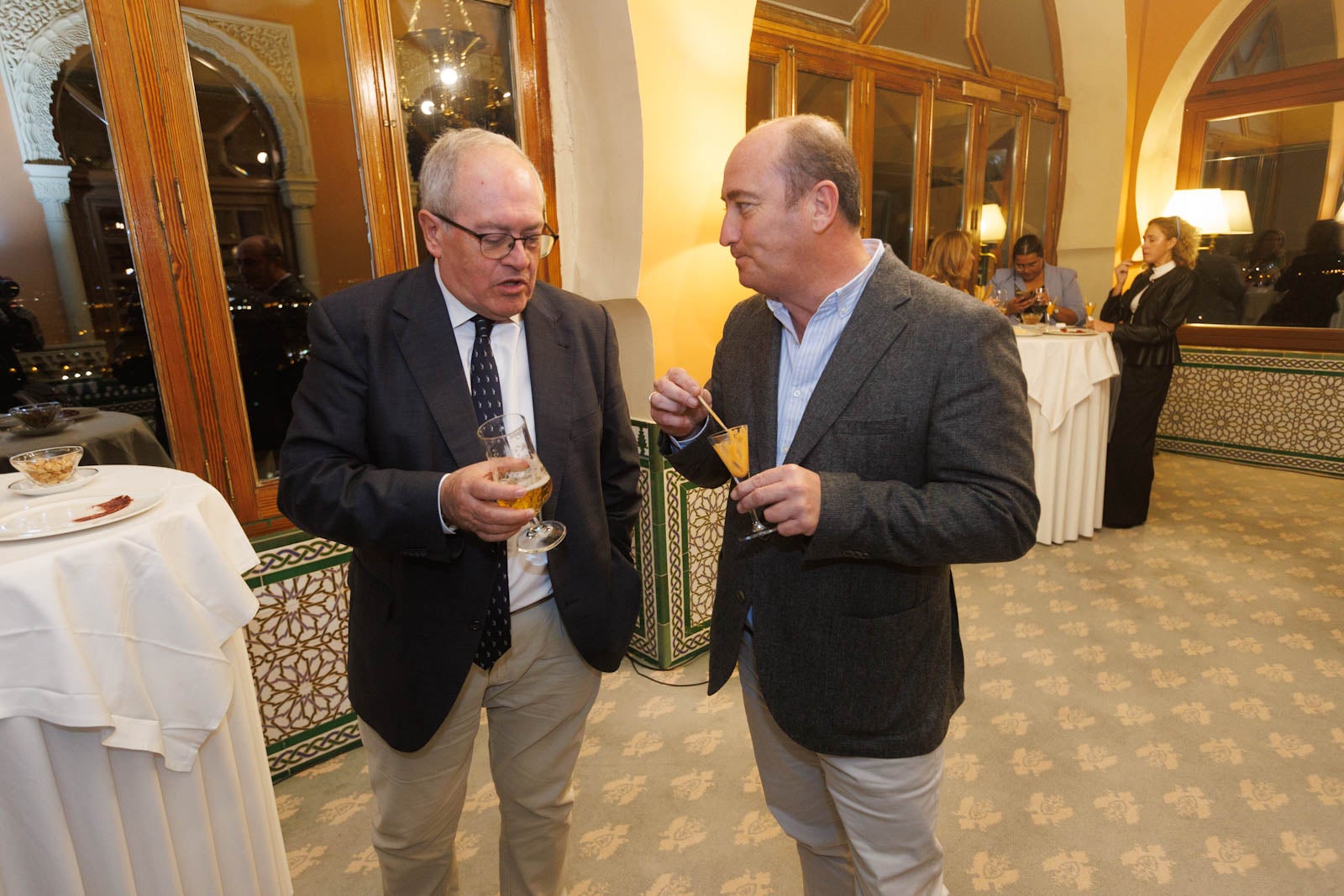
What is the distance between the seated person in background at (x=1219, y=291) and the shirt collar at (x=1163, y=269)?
7.50ft

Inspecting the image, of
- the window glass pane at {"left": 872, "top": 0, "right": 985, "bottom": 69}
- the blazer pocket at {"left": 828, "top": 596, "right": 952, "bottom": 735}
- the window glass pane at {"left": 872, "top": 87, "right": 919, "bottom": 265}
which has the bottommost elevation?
the blazer pocket at {"left": 828, "top": 596, "right": 952, "bottom": 735}

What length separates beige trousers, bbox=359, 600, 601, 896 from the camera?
1.55 m

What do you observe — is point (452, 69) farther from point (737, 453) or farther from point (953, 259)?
point (953, 259)

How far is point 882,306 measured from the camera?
129cm

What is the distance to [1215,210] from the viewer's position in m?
6.32

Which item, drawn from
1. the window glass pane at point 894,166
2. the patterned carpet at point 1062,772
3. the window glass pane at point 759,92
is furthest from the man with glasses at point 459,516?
the window glass pane at point 894,166

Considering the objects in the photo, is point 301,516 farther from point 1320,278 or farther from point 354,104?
point 1320,278

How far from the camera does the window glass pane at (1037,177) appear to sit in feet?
21.3

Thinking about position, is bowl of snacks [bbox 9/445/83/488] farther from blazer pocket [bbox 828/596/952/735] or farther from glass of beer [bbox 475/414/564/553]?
blazer pocket [bbox 828/596/952/735]

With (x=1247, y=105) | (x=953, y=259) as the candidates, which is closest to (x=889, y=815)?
(x=953, y=259)

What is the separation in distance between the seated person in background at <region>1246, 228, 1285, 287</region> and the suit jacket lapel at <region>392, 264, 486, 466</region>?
24.5ft

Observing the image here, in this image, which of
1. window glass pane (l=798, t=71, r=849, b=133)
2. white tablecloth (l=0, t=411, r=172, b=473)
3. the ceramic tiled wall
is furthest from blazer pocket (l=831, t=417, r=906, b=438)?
window glass pane (l=798, t=71, r=849, b=133)

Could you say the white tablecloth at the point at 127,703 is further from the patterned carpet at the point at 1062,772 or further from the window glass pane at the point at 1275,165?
the window glass pane at the point at 1275,165

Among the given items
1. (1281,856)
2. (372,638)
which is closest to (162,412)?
(372,638)
